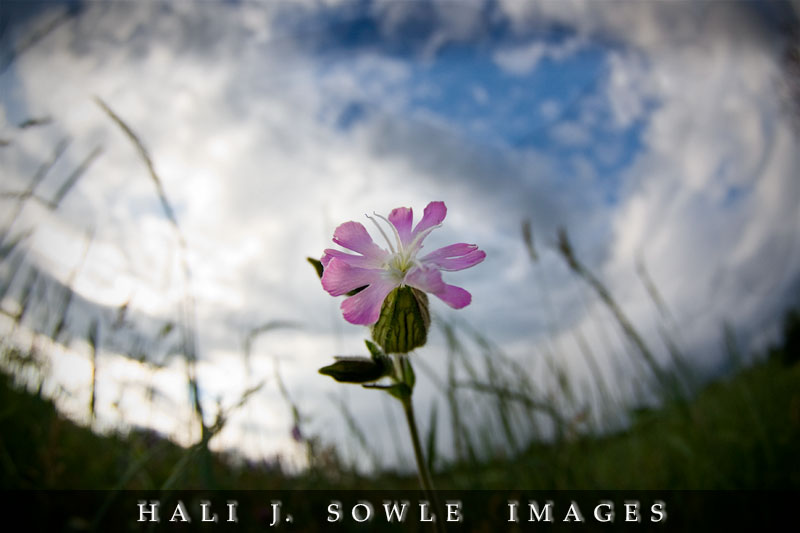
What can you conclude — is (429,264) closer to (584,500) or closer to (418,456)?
(418,456)

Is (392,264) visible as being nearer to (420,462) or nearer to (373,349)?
(373,349)

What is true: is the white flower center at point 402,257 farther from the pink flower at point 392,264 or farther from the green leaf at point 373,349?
the green leaf at point 373,349

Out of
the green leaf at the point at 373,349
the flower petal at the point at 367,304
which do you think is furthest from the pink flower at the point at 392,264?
the green leaf at the point at 373,349

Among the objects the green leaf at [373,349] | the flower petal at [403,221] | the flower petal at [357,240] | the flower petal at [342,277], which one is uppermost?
the flower petal at [403,221]

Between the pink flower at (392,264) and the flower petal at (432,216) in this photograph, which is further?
the flower petal at (432,216)

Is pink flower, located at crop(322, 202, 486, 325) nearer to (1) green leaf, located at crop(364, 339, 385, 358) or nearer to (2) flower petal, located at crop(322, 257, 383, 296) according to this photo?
(2) flower petal, located at crop(322, 257, 383, 296)

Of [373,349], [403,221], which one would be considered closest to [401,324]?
[373,349]
